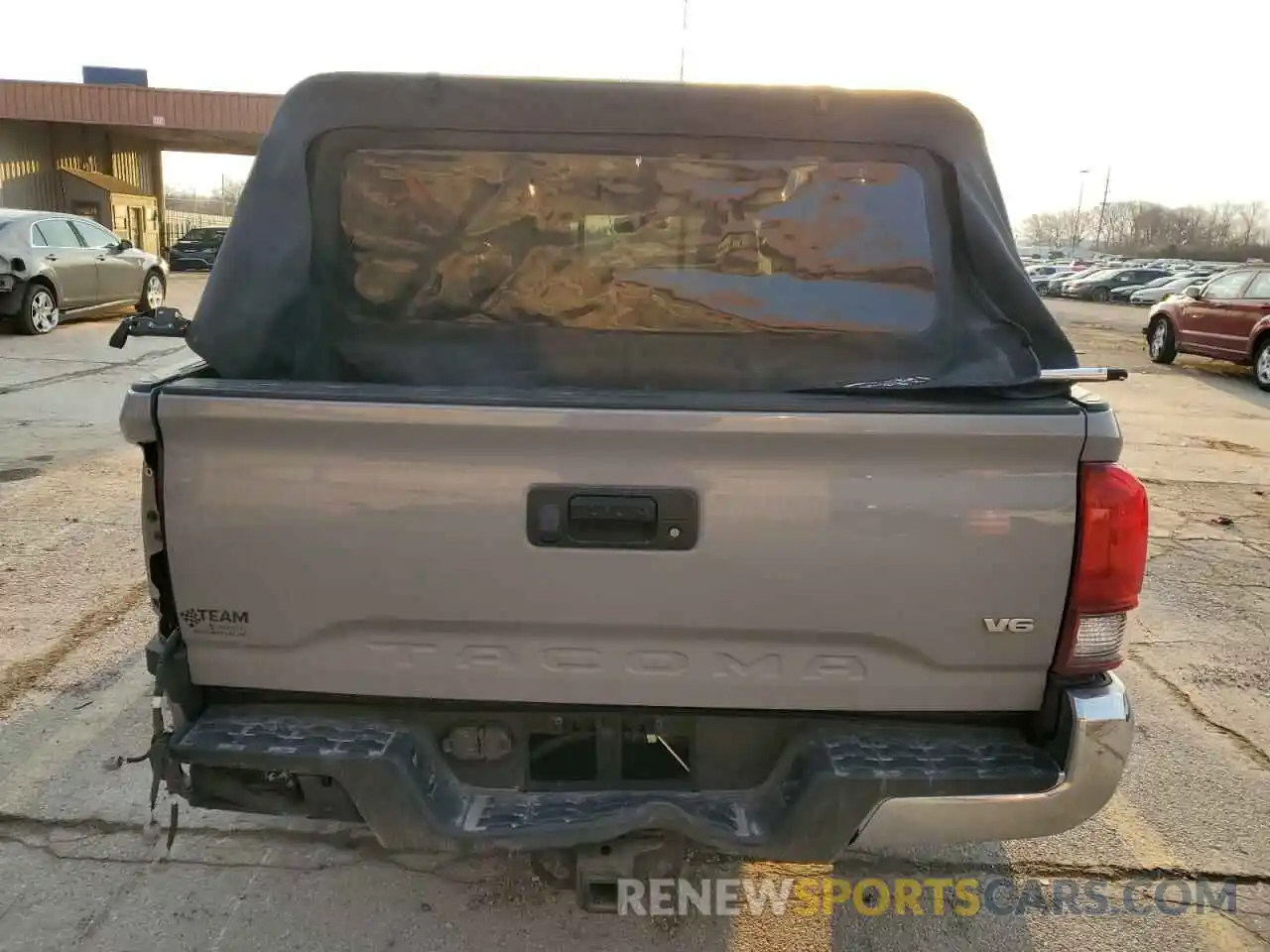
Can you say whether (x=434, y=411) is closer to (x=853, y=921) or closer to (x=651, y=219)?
(x=651, y=219)

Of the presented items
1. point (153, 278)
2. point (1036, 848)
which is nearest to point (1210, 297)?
point (1036, 848)

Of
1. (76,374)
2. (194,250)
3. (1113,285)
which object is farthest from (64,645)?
(1113,285)

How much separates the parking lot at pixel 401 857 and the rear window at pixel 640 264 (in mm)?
1560

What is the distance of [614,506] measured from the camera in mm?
2102

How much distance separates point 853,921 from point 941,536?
1.37m

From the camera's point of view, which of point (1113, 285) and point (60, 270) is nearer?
point (60, 270)

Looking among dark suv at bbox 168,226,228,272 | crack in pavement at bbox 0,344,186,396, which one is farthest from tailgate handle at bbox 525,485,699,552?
dark suv at bbox 168,226,228,272

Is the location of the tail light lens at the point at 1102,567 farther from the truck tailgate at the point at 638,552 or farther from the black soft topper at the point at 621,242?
the black soft topper at the point at 621,242

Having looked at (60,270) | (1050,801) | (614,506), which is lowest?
(1050,801)

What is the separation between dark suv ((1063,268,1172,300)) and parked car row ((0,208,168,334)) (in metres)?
41.0

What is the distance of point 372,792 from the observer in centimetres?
213

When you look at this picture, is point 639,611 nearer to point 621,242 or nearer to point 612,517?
point 612,517

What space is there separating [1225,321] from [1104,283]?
33054mm

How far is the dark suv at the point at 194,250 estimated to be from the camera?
29.8 metres
